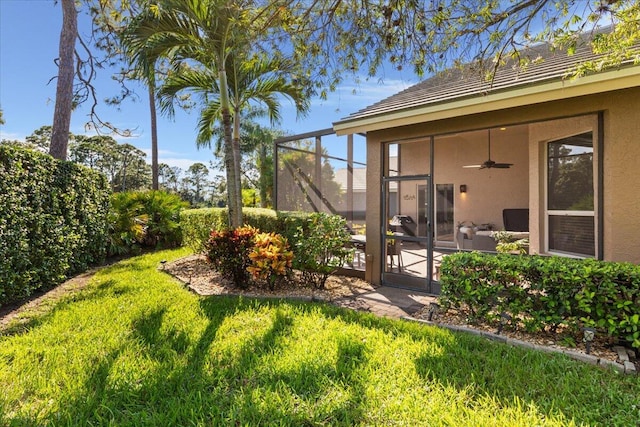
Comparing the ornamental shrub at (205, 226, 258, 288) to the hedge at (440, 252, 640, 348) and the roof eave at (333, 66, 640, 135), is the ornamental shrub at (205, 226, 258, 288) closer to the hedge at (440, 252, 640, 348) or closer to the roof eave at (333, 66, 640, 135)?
the roof eave at (333, 66, 640, 135)

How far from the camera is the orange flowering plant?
5.98 metres

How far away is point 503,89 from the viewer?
5379mm

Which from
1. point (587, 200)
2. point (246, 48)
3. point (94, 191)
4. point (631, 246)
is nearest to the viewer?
point (631, 246)

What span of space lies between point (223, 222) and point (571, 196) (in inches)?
334

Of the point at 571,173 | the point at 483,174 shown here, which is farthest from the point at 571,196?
the point at 483,174

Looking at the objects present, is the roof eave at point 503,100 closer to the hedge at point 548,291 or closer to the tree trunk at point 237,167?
the hedge at point 548,291

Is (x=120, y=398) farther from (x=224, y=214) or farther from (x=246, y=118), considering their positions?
(x=246, y=118)

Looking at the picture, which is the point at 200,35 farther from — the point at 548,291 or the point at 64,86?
the point at 548,291

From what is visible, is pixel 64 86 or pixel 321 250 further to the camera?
pixel 64 86

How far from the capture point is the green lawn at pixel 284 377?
2.61 m

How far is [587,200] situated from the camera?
5.50 metres

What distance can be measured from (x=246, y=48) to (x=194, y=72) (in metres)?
3.37

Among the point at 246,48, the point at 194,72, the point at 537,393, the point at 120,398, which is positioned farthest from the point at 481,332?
the point at 194,72

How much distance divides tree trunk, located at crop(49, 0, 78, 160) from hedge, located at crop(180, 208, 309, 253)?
391 cm
